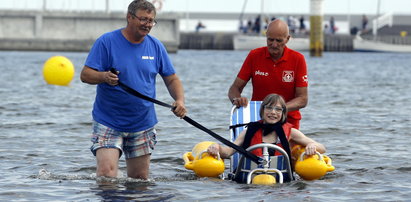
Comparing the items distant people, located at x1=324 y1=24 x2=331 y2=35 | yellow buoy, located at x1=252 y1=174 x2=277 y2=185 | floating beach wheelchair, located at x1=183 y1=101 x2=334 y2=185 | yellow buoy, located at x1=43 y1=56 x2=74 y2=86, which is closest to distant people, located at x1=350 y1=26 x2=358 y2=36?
distant people, located at x1=324 y1=24 x2=331 y2=35

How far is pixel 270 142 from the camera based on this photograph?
922 centimetres

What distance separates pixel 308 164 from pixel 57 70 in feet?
35.7

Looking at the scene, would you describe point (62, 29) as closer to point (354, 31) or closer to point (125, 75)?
point (354, 31)

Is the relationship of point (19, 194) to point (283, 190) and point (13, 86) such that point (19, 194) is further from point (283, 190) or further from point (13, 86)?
point (13, 86)

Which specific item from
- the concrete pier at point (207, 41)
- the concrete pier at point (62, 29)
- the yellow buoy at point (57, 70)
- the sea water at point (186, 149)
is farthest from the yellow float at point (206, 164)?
the concrete pier at point (207, 41)

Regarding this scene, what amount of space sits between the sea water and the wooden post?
2859 centimetres

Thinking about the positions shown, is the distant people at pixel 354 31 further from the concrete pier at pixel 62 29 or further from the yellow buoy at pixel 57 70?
the yellow buoy at pixel 57 70

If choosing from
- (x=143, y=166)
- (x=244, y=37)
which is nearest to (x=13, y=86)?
(x=143, y=166)

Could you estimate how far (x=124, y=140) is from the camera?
8.70 metres

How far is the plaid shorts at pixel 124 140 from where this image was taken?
8.49m

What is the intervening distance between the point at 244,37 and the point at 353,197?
222 feet

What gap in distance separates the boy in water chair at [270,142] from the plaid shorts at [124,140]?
916 millimetres

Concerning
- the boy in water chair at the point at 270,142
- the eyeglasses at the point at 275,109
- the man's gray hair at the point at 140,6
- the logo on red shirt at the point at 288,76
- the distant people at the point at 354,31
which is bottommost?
the distant people at the point at 354,31

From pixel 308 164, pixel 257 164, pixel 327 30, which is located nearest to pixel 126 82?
pixel 257 164
